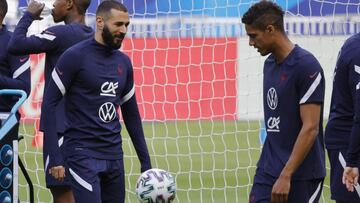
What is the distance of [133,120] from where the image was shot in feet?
24.2

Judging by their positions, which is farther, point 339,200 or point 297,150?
point 339,200

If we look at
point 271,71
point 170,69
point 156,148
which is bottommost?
point 156,148

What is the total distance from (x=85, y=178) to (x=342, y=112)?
1.75 metres

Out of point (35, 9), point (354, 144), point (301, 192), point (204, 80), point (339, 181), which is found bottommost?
point (204, 80)

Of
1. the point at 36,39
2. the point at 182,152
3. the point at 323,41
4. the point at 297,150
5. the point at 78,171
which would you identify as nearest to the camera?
the point at 297,150

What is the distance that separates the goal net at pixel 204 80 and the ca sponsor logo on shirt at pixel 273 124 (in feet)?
16.7

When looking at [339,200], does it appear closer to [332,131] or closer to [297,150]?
[332,131]

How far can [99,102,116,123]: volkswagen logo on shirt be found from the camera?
707 centimetres

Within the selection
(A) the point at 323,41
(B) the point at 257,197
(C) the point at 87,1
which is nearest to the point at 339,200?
(B) the point at 257,197

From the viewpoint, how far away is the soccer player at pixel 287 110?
647 centimetres

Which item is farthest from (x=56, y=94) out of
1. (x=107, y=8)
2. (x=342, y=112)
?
(x=342, y=112)

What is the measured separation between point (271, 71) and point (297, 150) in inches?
21.6

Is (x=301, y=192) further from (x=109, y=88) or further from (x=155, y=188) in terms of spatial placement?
(x=109, y=88)

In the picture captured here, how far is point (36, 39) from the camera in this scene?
777 centimetres
